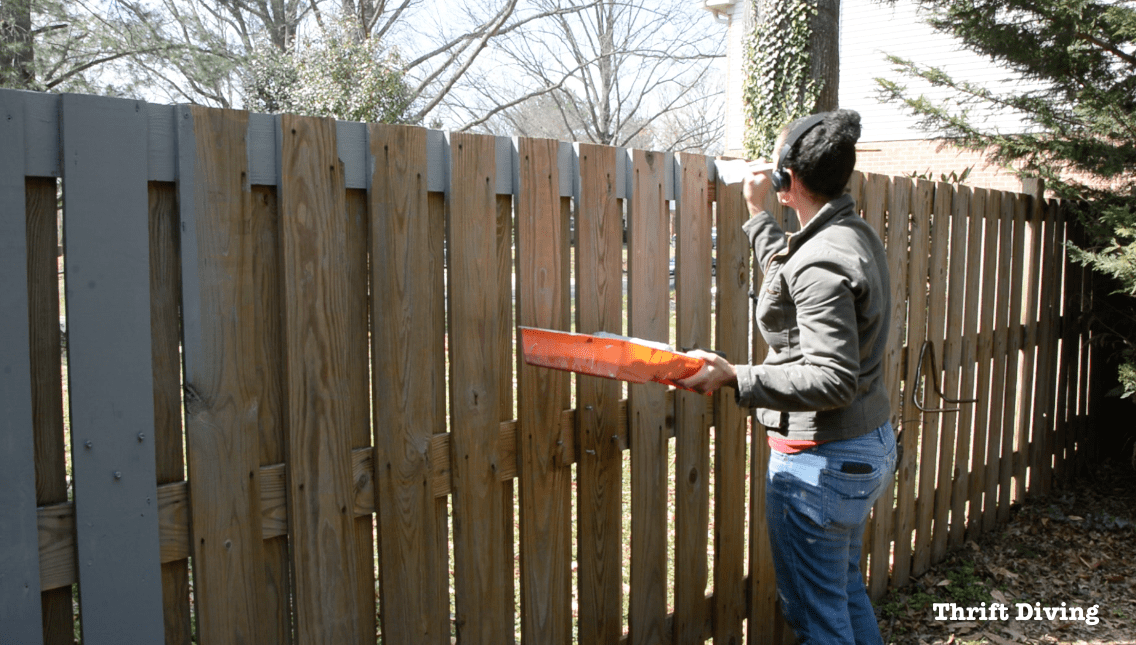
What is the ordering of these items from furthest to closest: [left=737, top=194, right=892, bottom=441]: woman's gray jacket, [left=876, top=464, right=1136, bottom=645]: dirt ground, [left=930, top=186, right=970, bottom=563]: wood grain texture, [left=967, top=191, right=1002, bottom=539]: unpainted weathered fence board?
[left=967, top=191, right=1002, bottom=539]: unpainted weathered fence board, [left=930, top=186, right=970, bottom=563]: wood grain texture, [left=876, top=464, right=1136, bottom=645]: dirt ground, [left=737, top=194, right=892, bottom=441]: woman's gray jacket

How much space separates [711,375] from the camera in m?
2.37

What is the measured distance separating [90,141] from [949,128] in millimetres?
5851

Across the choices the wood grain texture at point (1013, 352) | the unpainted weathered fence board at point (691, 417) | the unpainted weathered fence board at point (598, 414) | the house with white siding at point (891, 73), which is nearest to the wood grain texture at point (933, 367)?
the wood grain texture at point (1013, 352)

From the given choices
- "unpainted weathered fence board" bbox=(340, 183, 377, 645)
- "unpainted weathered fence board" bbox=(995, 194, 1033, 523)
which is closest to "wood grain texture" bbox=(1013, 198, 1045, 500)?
"unpainted weathered fence board" bbox=(995, 194, 1033, 523)

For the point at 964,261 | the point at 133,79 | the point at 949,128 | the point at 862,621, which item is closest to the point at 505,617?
the point at 862,621

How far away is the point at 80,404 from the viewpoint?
Result: 179 centimetres

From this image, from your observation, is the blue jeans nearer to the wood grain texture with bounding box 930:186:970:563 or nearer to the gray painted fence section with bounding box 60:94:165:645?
the gray painted fence section with bounding box 60:94:165:645

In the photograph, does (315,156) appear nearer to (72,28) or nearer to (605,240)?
(605,240)

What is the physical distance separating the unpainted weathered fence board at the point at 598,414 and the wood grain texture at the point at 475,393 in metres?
0.37

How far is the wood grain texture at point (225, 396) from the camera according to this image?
75.9 inches

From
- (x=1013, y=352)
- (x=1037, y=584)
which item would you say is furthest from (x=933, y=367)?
(x=1037, y=584)

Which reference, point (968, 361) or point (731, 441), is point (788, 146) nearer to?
point (731, 441)

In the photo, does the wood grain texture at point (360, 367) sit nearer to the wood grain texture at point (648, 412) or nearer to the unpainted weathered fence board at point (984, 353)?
the wood grain texture at point (648, 412)

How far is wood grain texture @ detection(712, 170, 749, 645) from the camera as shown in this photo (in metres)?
3.29
